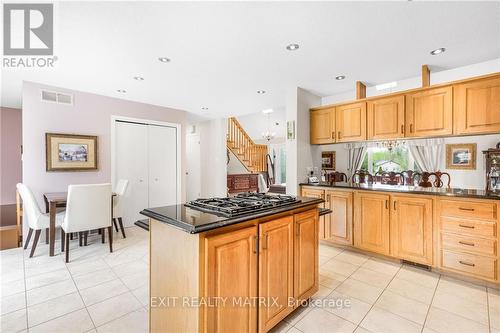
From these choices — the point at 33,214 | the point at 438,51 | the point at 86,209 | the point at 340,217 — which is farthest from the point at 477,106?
the point at 33,214

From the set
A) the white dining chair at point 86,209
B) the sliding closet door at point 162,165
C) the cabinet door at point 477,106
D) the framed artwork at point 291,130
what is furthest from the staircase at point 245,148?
the cabinet door at point 477,106

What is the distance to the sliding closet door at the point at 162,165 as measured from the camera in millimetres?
5211

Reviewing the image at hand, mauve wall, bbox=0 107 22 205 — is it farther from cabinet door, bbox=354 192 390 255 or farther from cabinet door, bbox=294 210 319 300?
cabinet door, bbox=354 192 390 255

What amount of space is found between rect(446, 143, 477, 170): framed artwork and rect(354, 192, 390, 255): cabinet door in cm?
261

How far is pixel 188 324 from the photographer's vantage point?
1332 millimetres

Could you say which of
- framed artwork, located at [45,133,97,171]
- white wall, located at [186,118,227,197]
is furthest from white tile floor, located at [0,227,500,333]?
white wall, located at [186,118,227,197]

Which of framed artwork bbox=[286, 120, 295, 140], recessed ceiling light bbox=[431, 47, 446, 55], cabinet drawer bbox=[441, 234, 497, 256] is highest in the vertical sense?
recessed ceiling light bbox=[431, 47, 446, 55]

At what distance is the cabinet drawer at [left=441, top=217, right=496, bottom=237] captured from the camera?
2361mm

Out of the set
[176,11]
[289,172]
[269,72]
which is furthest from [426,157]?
[176,11]

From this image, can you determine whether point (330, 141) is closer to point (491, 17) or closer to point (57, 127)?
point (491, 17)

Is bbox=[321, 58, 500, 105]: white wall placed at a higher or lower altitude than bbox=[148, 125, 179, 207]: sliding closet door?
higher

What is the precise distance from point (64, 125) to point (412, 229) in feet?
18.0

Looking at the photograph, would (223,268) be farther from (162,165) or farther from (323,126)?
(162,165)

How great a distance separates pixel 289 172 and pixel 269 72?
1623mm
